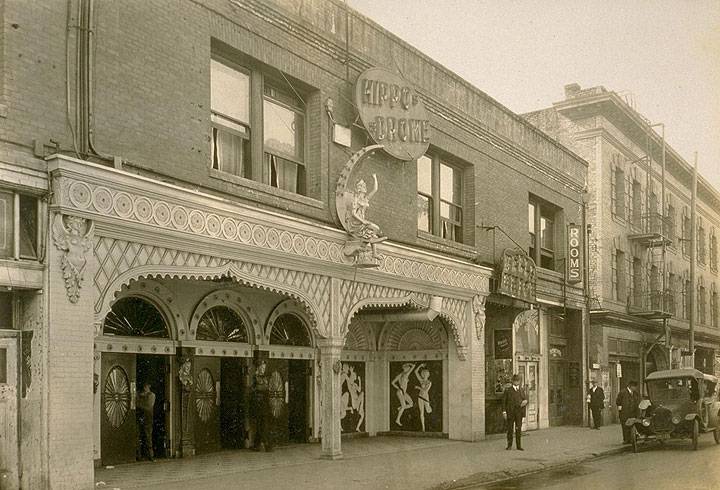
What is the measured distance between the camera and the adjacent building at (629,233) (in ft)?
102

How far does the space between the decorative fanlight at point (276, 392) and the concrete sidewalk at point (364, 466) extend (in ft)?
2.81

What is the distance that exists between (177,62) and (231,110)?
1843 mm

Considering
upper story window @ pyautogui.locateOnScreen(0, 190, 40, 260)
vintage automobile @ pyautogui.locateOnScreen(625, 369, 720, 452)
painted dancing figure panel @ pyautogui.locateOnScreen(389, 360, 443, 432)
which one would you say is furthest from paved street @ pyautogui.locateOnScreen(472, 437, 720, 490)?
upper story window @ pyautogui.locateOnScreen(0, 190, 40, 260)

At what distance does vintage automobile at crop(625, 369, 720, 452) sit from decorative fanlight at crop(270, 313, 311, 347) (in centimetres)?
811

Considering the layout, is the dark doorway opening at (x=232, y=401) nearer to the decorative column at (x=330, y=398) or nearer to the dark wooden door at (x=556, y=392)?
the decorative column at (x=330, y=398)

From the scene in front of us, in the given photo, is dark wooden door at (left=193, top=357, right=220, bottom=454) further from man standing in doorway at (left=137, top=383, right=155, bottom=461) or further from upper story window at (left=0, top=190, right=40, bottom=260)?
upper story window at (left=0, top=190, right=40, bottom=260)

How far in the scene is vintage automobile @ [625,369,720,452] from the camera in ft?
64.5

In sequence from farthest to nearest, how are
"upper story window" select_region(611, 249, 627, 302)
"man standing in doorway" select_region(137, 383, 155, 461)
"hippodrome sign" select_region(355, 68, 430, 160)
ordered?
"upper story window" select_region(611, 249, 627, 302) < "hippodrome sign" select_region(355, 68, 430, 160) < "man standing in doorway" select_region(137, 383, 155, 461)

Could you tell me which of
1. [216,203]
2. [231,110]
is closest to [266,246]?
[216,203]

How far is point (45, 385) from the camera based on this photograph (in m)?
10.1

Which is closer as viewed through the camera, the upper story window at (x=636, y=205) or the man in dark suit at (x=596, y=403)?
the man in dark suit at (x=596, y=403)

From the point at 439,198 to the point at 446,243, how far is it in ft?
3.94

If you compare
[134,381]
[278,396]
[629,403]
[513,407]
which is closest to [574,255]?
[629,403]

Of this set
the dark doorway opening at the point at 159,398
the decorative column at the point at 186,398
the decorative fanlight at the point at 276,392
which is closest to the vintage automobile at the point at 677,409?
the decorative fanlight at the point at 276,392
